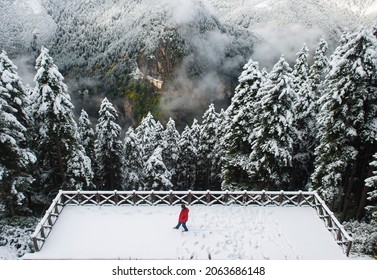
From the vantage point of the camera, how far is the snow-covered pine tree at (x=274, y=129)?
22406mm

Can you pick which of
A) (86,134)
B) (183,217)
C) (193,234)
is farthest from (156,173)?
(183,217)

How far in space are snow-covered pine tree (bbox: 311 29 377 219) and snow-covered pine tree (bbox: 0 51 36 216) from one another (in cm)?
1916

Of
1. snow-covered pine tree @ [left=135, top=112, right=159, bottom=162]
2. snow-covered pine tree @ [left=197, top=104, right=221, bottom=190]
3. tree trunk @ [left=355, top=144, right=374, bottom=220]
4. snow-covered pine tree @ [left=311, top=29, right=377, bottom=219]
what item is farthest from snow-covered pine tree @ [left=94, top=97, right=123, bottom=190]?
tree trunk @ [left=355, top=144, right=374, bottom=220]

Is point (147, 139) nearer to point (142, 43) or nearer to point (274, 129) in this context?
point (274, 129)

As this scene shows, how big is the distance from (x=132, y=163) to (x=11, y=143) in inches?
568

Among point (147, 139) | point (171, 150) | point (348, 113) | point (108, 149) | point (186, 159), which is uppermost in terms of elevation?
point (147, 139)

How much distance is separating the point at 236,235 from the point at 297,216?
3716 mm

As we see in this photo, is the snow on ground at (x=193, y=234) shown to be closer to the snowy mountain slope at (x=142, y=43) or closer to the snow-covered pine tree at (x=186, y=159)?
the snow-covered pine tree at (x=186, y=159)

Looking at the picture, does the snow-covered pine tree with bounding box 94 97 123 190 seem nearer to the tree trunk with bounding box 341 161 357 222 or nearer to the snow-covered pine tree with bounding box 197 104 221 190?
the snow-covered pine tree with bounding box 197 104 221 190

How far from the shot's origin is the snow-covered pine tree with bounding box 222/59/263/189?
82.2 feet

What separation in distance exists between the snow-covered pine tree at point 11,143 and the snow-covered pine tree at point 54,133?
4.97 ft

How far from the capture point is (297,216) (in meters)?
17.8

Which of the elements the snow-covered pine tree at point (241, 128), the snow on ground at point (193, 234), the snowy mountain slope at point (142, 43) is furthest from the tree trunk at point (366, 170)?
the snowy mountain slope at point (142, 43)

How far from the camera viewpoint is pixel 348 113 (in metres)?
21.0
